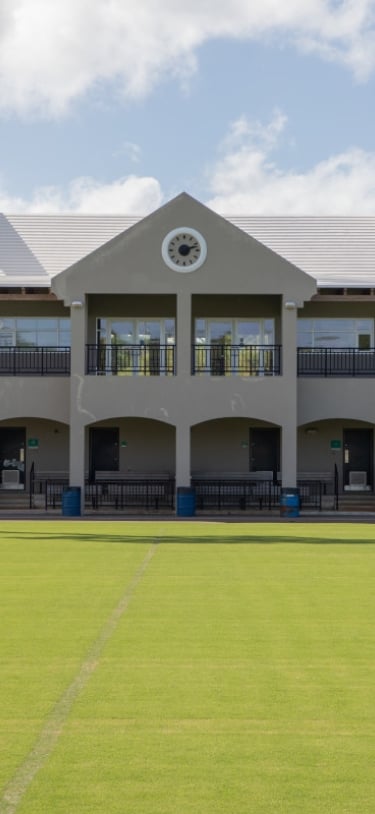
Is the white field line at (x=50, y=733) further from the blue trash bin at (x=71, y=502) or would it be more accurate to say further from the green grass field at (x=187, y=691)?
the blue trash bin at (x=71, y=502)

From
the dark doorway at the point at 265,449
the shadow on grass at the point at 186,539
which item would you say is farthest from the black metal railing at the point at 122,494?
the shadow on grass at the point at 186,539

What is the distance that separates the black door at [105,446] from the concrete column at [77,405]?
394 cm

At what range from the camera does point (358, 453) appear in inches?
1465

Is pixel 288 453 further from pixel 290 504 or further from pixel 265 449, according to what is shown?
pixel 265 449

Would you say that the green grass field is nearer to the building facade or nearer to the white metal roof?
the building facade

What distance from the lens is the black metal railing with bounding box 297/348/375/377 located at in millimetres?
35906

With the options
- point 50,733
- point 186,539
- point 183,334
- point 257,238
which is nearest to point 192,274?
point 183,334

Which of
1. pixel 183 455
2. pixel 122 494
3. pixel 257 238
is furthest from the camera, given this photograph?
pixel 257 238

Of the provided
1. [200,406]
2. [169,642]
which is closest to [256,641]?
[169,642]

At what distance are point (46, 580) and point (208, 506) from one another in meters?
18.6

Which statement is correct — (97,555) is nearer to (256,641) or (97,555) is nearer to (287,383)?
(256,641)

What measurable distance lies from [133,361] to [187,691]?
27149 millimetres

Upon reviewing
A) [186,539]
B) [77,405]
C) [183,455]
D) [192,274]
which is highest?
[192,274]

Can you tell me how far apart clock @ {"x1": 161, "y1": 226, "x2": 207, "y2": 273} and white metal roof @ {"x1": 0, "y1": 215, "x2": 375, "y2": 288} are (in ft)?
16.1
